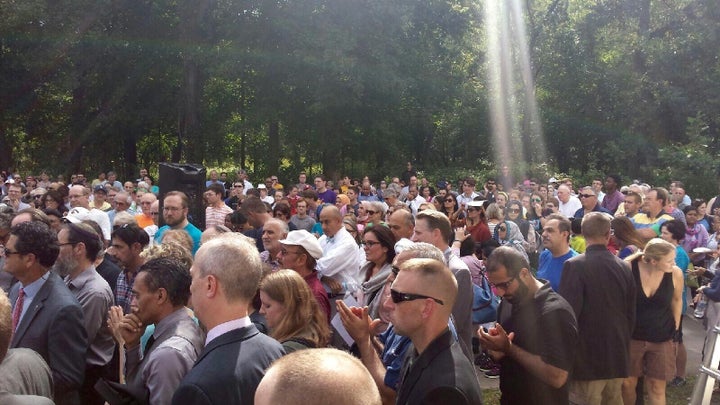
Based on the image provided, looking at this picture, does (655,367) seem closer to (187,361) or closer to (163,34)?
(187,361)

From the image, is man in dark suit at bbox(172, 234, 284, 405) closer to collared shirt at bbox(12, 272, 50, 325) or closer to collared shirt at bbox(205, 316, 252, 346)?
collared shirt at bbox(205, 316, 252, 346)

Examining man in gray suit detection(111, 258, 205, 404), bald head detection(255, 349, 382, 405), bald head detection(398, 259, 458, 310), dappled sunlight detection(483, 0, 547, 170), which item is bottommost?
dappled sunlight detection(483, 0, 547, 170)

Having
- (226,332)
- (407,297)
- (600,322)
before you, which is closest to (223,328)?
(226,332)

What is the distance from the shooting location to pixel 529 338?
13.4ft

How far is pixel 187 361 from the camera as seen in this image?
302 centimetres

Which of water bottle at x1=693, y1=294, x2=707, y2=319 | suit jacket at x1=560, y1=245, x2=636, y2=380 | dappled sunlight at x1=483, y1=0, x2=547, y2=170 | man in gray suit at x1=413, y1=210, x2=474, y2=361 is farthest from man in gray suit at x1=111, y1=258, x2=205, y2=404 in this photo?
dappled sunlight at x1=483, y1=0, x2=547, y2=170

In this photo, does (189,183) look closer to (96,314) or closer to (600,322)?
(96,314)

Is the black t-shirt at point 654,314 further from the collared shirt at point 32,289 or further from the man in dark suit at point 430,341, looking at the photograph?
the collared shirt at point 32,289

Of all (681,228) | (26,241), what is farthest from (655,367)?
(26,241)

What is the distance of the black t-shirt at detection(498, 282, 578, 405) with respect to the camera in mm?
3992

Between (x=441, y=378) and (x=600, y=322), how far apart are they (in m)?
2.68

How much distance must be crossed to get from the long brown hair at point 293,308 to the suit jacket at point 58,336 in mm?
1137

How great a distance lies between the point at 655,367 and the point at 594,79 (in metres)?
27.3

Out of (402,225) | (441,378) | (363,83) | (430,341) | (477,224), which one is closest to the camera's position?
(441,378)
